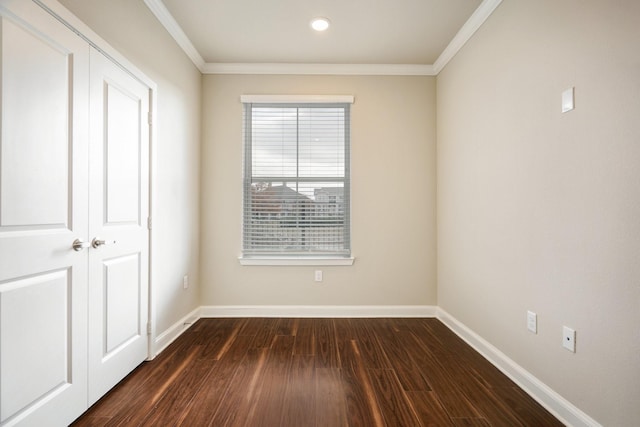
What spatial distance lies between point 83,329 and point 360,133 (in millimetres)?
2794

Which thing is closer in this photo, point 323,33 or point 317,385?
point 317,385

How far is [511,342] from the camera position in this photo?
2.05 meters

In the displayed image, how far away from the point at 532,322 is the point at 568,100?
4.23 ft

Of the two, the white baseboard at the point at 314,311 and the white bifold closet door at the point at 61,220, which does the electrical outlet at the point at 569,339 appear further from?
the white bifold closet door at the point at 61,220

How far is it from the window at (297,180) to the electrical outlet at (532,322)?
5.64 feet

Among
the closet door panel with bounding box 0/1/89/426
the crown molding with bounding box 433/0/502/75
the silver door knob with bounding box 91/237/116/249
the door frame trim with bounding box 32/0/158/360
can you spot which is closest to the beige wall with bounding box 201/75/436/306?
the crown molding with bounding box 433/0/502/75

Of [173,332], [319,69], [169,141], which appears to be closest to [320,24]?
[319,69]

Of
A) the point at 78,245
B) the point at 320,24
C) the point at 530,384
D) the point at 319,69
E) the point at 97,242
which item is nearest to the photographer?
the point at 78,245

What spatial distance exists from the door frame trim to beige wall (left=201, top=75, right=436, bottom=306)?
3.12 ft

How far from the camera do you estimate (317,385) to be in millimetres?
1928

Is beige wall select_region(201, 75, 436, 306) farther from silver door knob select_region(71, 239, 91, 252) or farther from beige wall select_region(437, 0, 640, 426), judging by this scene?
silver door knob select_region(71, 239, 91, 252)

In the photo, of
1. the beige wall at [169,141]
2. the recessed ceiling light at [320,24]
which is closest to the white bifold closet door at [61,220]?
the beige wall at [169,141]

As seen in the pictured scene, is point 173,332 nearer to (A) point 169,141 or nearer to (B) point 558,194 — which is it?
(A) point 169,141

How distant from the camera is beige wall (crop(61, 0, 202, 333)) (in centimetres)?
199
